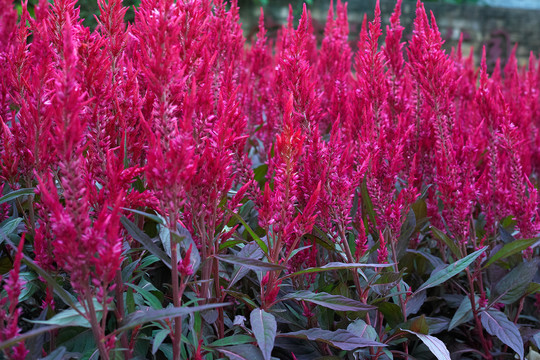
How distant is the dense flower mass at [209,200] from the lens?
1.03 metres

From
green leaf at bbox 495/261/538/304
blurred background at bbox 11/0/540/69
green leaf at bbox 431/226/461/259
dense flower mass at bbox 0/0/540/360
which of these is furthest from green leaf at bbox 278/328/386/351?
blurred background at bbox 11/0/540/69

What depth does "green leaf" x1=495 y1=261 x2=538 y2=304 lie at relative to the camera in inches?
74.0

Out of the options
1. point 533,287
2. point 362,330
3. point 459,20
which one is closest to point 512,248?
point 533,287

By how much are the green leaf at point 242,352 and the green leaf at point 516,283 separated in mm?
1094

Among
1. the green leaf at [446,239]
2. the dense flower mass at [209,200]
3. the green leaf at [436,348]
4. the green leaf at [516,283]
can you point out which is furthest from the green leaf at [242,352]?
the green leaf at [516,283]

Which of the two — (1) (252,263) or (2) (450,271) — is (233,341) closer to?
(1) (252,263)

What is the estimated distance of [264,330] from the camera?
124 cm

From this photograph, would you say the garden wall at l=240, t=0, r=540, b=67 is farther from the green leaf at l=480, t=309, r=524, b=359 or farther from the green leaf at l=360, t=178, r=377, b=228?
the green leaf at l=480, t=309, r=524, b=359

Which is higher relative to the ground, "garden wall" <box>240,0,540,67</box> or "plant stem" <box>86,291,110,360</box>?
"garden wall" <box>240,0,540,67</box>

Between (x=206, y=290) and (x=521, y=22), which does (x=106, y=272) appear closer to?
(x=206, y=290)

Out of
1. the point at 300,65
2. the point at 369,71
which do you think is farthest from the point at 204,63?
the point at 369,71

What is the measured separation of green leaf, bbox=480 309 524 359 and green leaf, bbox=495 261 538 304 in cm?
9

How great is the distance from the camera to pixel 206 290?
1354 mm

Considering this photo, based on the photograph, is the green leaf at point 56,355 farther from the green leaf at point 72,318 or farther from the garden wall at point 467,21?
the garden wall at point 467,21
